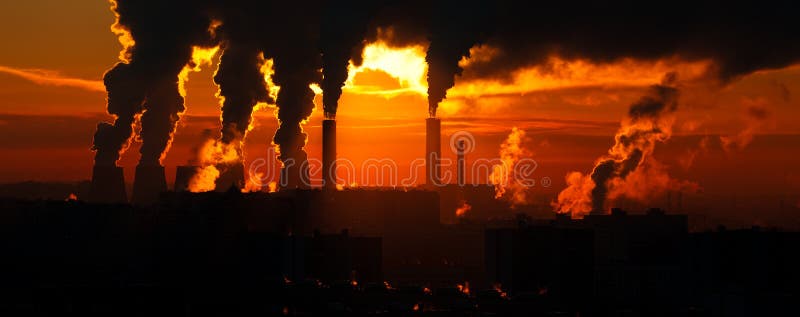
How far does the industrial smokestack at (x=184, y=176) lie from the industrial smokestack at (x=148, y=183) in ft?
5.26

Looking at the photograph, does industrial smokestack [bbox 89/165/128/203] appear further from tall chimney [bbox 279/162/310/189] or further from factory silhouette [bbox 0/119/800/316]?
tall chimney [bbox 279/162/310/189]

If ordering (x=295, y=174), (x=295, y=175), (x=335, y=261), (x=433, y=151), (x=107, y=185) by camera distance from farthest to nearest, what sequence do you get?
(x=433, y=151) < (x=107, y=185) < (x=295, y=175) < (x=295, y=174) < (x=335, y=261)

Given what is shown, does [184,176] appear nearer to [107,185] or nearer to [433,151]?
[107,185]

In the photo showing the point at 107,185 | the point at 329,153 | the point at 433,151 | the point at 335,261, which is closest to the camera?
the point at 335,261

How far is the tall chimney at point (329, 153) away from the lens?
Result: 374 ft

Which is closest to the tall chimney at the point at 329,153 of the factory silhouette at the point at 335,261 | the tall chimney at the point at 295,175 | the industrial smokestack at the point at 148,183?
the factory silhouette at the point at 335,261

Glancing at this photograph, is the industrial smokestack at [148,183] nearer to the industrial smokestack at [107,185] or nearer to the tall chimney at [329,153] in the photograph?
the industrial smokestack at [107,185]

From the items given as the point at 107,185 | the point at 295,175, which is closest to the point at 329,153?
the point at 295,175

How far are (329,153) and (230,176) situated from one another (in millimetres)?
7928

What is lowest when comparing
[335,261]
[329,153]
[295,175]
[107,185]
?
[335,261]

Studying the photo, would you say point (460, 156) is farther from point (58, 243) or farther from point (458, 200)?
point (58, 243)

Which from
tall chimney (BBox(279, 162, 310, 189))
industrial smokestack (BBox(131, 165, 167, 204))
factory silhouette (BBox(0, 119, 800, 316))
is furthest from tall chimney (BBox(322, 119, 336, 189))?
industrial smokestack (BBox(131, 165, 167, 204))

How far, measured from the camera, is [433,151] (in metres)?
141


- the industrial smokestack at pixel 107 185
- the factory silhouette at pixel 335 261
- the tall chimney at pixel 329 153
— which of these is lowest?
the factory silhouette at pixel 335 261
